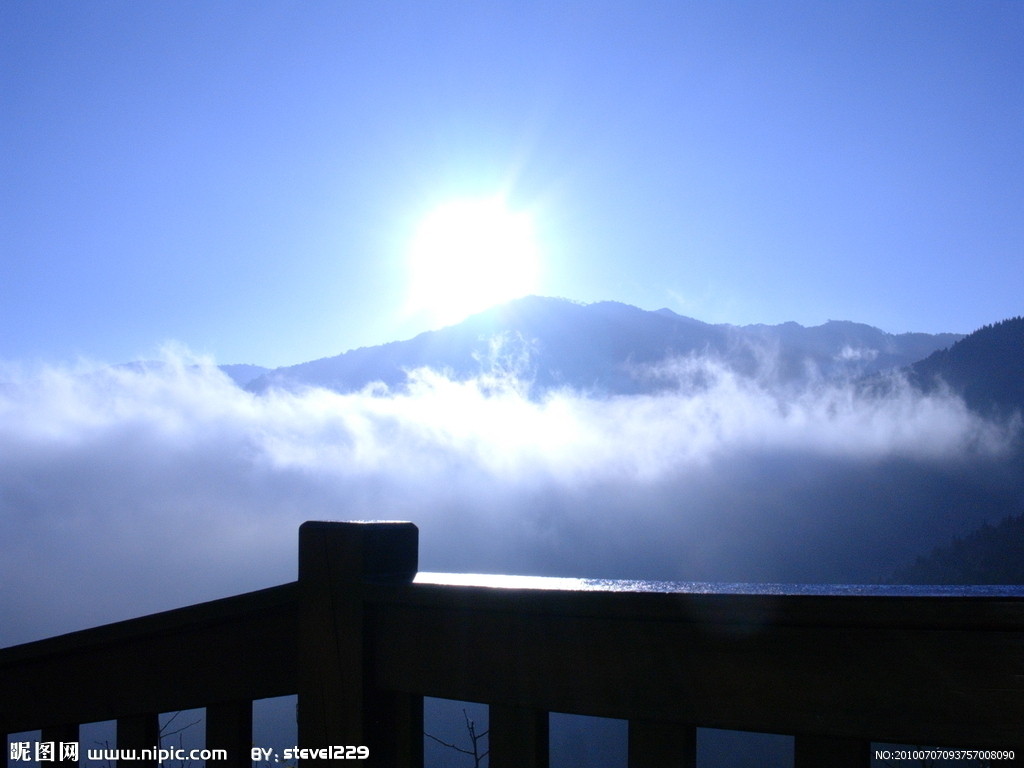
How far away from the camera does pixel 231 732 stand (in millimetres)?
1802

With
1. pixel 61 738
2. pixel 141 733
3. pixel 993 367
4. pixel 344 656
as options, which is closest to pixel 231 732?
pixel 141 733

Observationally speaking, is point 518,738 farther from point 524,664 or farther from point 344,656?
point 344,656

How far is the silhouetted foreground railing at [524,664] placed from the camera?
43.3 inches

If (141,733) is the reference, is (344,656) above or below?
above

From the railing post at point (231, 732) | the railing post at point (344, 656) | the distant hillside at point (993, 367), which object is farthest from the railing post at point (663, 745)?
the distant hillside at point (993, 367)

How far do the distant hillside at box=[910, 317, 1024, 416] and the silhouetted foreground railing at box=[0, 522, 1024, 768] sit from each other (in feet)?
622

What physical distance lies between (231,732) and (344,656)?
0.40 metres

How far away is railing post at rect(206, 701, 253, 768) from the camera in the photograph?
5.91 feet

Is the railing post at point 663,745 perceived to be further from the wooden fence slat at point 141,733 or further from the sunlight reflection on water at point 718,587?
the wooden fence slat at point 141,733

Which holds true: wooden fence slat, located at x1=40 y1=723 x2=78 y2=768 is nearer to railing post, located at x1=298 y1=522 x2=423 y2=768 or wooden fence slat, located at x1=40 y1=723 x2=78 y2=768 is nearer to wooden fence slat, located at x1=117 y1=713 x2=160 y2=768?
wooden fence slat, located at x1=117 y1=713 x2=160 y2=768

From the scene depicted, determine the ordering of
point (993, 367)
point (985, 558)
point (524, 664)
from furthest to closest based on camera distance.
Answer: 1. point (993, 367)
2. point (985, 558)
3. point (524, 664)

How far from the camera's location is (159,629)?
184 centimetres

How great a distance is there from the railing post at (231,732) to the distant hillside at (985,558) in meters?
86.3

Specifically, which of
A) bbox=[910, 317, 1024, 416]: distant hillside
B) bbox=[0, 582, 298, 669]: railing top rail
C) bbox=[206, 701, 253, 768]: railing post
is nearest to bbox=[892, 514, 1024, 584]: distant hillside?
bbox=[910, 317, 1024, 416]: distant hillside
